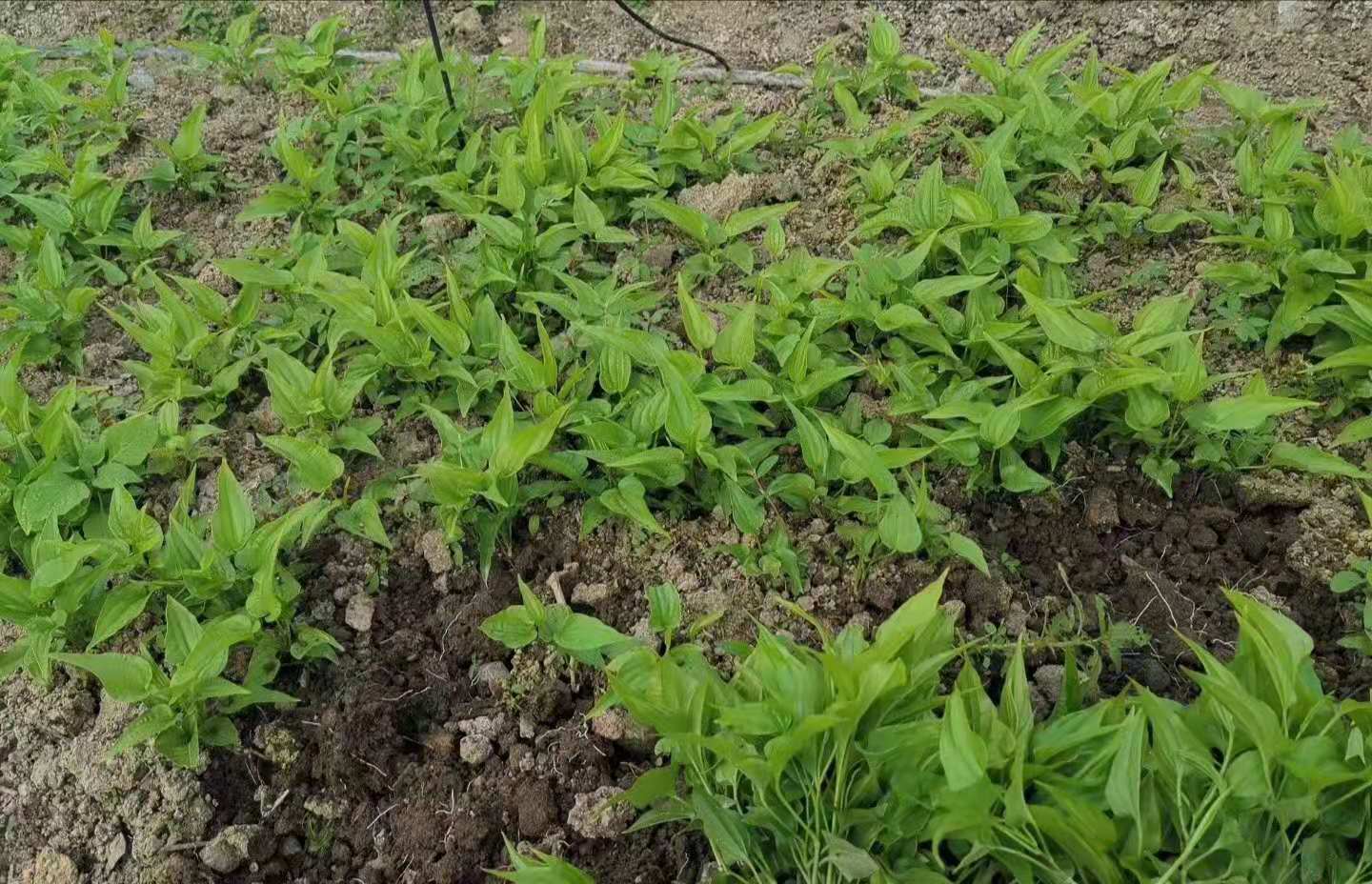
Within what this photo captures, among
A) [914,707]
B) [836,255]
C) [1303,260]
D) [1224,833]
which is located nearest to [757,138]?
[836,255]

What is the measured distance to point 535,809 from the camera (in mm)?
2061

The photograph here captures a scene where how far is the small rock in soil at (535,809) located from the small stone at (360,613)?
0.54m

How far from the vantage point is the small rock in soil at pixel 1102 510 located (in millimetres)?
2455

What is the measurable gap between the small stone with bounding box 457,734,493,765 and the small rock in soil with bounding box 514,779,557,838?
12 cm

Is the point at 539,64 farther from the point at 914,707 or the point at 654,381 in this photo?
the point at 914,707

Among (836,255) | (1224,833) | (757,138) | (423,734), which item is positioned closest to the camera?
(1224,833)

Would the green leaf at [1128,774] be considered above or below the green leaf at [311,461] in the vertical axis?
below

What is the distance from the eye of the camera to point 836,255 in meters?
3.06

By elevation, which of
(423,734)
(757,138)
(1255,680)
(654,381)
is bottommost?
(423,734)

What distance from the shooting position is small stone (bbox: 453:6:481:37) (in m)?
4.14

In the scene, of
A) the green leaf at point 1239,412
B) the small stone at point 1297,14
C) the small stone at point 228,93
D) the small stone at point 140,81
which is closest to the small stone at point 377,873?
the green leaf at point 1239,412

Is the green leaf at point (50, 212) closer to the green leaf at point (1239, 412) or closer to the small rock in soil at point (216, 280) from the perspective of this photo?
the small rock in soil at point (216, 280)

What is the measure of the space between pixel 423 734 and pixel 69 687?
764mm

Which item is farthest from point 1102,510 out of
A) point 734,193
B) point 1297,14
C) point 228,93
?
point 228,93
